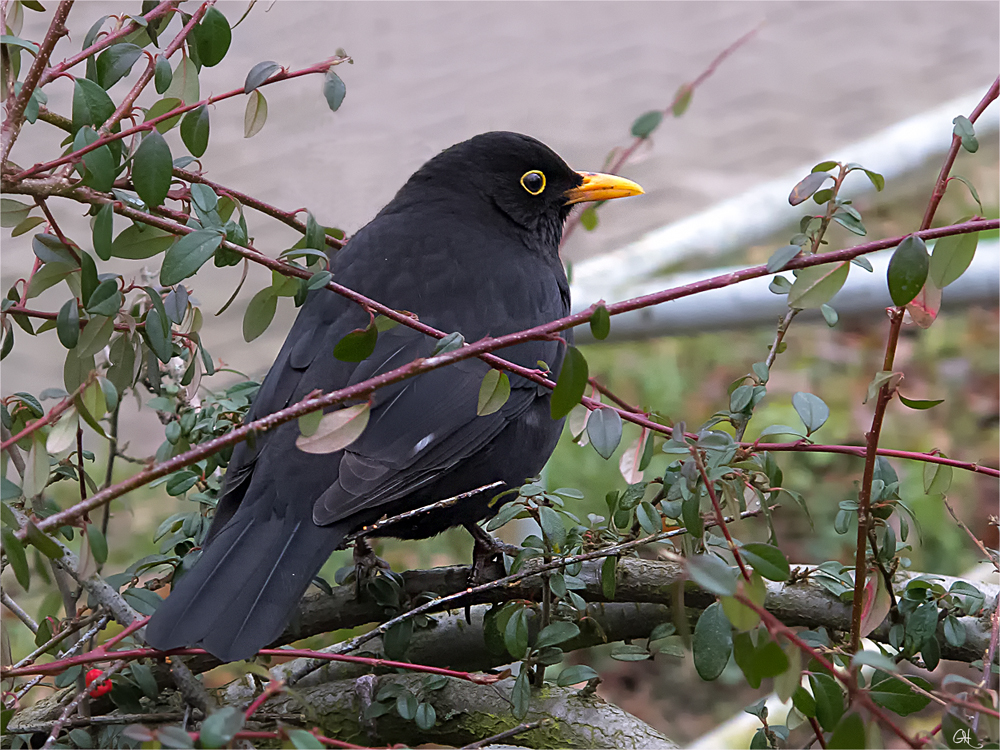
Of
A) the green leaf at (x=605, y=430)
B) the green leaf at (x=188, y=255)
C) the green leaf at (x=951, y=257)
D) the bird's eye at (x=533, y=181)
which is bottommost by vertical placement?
the green leaf at (x=605, y=430)

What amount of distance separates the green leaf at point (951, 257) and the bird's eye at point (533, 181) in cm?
190

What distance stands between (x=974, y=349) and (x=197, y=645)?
4.78m

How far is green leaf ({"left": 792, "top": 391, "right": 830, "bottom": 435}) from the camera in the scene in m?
1.58

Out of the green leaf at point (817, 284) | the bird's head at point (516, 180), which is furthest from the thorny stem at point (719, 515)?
the bird's head at point (516, 180)

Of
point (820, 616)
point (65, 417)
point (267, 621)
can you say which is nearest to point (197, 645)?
point (267, 621)

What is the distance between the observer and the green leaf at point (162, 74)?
147 centimetres

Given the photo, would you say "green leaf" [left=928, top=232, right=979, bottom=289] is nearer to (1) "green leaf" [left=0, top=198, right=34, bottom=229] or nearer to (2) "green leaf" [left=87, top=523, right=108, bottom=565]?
(2) "green leaf" [left=87, top=523, right=108, bottom=565]

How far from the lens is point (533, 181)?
2.98m

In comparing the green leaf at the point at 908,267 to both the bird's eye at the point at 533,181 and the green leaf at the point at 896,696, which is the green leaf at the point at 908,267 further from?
the bird's eye at the point at 533,181

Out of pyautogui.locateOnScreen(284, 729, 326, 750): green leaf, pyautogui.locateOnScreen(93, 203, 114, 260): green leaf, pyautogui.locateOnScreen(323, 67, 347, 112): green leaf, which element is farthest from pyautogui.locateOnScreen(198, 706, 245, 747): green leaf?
pyautogui.locateOnScreen(323, 67, 347, 112): green leaf

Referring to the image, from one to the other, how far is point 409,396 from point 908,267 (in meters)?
1.25

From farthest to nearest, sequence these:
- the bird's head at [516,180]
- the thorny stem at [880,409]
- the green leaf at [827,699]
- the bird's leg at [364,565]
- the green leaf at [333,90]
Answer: the bird's head at [516,180] → the bird's leg at [364,565] → the green leaf at [333,90] → the thorny stem at [880,409] → the green leaf at [827,699]

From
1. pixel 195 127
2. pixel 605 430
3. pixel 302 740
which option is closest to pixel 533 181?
pixel 195 127
